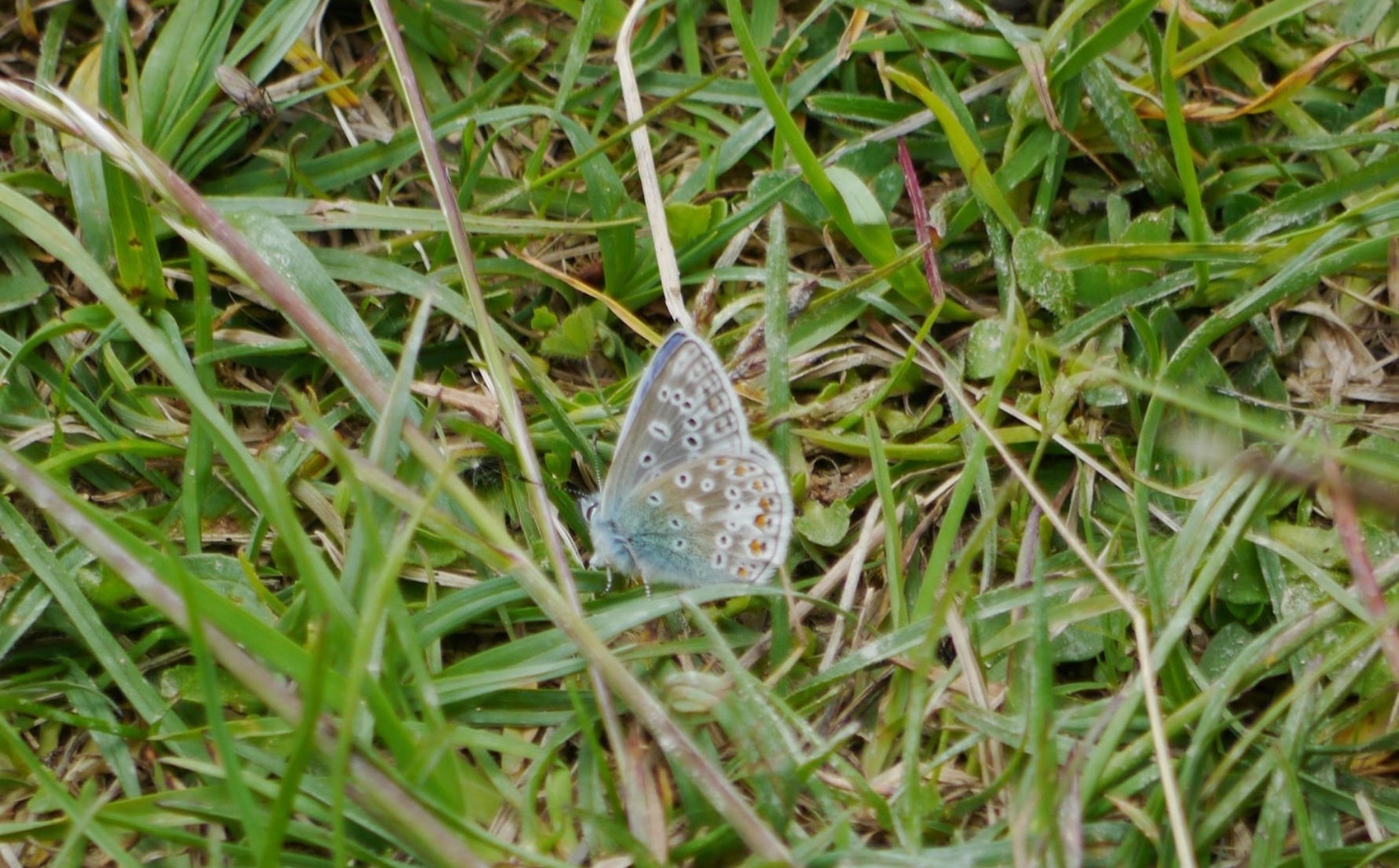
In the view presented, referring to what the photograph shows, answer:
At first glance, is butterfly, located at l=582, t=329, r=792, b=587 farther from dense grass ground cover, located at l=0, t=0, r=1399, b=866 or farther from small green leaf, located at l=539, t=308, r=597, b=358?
small green leaf, located at l=539, t=308, r=597, b=358

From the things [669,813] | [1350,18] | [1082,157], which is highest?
[1350,18]

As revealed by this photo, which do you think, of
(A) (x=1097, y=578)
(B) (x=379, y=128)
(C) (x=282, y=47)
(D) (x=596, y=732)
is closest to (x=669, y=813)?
(D) (x=596, y=732)

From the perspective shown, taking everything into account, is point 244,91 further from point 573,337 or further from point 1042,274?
point 1042,274

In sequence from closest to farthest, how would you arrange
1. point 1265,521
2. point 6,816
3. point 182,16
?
point 6,816 < point 1265,521 < point 182,16

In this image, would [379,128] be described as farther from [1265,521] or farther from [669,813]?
[1265,521]

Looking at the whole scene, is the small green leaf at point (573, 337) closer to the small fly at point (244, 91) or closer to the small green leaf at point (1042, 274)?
the small fly at point (244, 91)

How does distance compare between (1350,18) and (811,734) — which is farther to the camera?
(1350,18)
